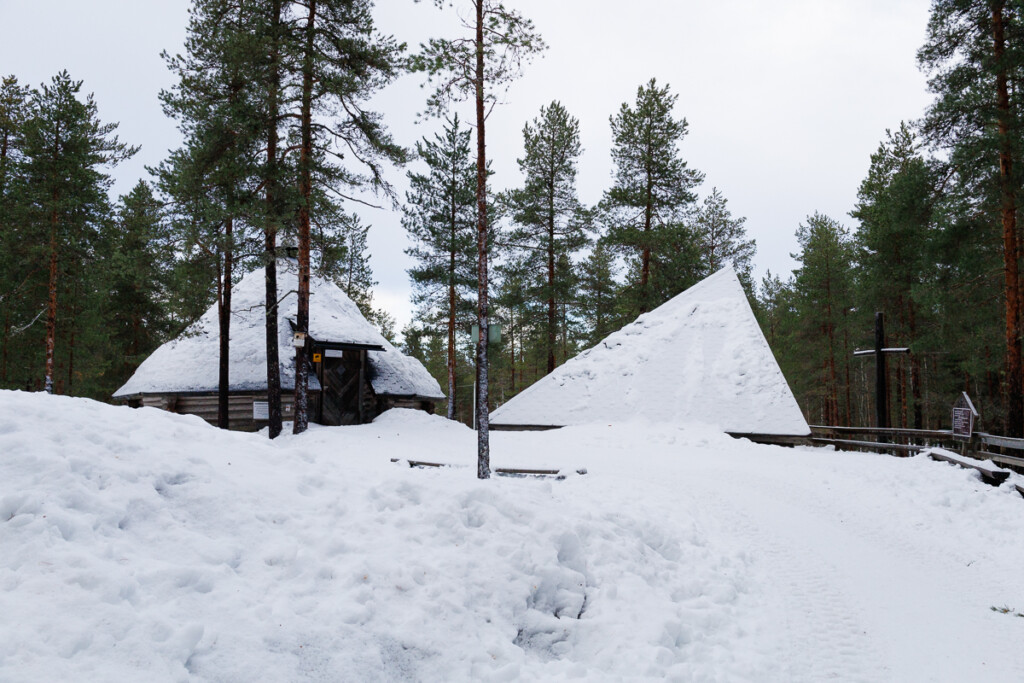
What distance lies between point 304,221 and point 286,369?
7.01 m

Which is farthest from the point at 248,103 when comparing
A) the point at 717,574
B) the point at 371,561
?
the point at 717,574

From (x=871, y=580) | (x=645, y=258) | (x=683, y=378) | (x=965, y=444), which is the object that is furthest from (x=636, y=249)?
(x=871, y=580)

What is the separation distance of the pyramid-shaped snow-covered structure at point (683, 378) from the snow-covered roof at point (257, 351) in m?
5.54

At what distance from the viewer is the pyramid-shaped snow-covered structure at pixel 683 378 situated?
1903 cm

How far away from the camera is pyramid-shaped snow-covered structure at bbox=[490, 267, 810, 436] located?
1903cm

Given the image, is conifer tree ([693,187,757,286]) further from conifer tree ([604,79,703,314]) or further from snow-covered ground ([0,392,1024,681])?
snow-covered ground ([0,392,1024,681])

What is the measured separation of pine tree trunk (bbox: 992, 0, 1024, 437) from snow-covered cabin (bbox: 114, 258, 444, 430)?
19.6 m

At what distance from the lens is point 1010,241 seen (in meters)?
14.5

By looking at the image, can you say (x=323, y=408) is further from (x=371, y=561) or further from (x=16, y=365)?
(x=371, y=561)

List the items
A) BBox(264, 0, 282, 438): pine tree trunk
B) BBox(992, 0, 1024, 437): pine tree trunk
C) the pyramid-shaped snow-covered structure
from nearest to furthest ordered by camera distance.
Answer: BBox(992, 0, 1024, 437): pine tree trunk
BBox(264, 0, 282, 438): pine tree trunk
the pyramid-shaped snow-covered structure

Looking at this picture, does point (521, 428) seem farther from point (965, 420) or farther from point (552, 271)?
point (965, 420)

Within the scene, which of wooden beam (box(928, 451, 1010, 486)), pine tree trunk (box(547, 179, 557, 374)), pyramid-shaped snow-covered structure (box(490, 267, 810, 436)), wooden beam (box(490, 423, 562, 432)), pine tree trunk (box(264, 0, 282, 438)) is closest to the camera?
wooden beam (box(928, 451, 1010, 486))

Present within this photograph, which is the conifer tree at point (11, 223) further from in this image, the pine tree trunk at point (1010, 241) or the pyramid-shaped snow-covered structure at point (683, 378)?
the pine tree trunk at point (1010, 241)

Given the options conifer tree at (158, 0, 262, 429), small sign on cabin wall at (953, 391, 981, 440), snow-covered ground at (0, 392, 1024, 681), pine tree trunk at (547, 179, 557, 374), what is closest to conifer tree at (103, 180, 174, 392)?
conifer tree at (158, 0, 262, 429)
